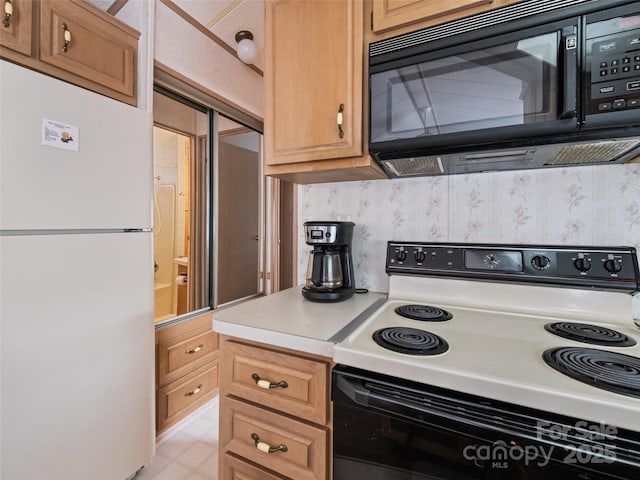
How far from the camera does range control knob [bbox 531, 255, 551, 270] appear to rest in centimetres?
105

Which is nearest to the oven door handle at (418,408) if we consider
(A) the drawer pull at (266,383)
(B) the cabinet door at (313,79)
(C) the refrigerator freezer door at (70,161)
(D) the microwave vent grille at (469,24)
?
(A) the drawer pull at (266,383)

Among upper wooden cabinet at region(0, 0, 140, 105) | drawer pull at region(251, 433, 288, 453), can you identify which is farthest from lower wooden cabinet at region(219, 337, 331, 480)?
upper wooden cabinet at region(0, 0, 140, 105)

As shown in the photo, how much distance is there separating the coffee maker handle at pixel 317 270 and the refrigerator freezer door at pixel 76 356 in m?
0.86

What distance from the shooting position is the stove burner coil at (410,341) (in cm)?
73

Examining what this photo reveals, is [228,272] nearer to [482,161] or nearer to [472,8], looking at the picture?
[482,161]

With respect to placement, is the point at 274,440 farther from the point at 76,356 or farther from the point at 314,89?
the point at 314,89

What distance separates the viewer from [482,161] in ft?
3.61

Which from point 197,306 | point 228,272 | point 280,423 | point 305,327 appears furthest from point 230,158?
point 280,423

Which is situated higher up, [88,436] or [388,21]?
[388,21]

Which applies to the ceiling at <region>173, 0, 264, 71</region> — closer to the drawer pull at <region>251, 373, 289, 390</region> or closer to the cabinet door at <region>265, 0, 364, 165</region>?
the cabinet door at <region>265, 0, 364, 165</region>

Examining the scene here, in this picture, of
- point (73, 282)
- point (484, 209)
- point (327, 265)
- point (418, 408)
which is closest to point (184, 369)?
point (73, 282)

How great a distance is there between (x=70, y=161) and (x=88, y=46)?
1.79 ft

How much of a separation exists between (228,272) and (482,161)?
6.80ft

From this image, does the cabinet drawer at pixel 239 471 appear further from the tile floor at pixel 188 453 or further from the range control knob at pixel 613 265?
the range control knob at pixel 613 265
